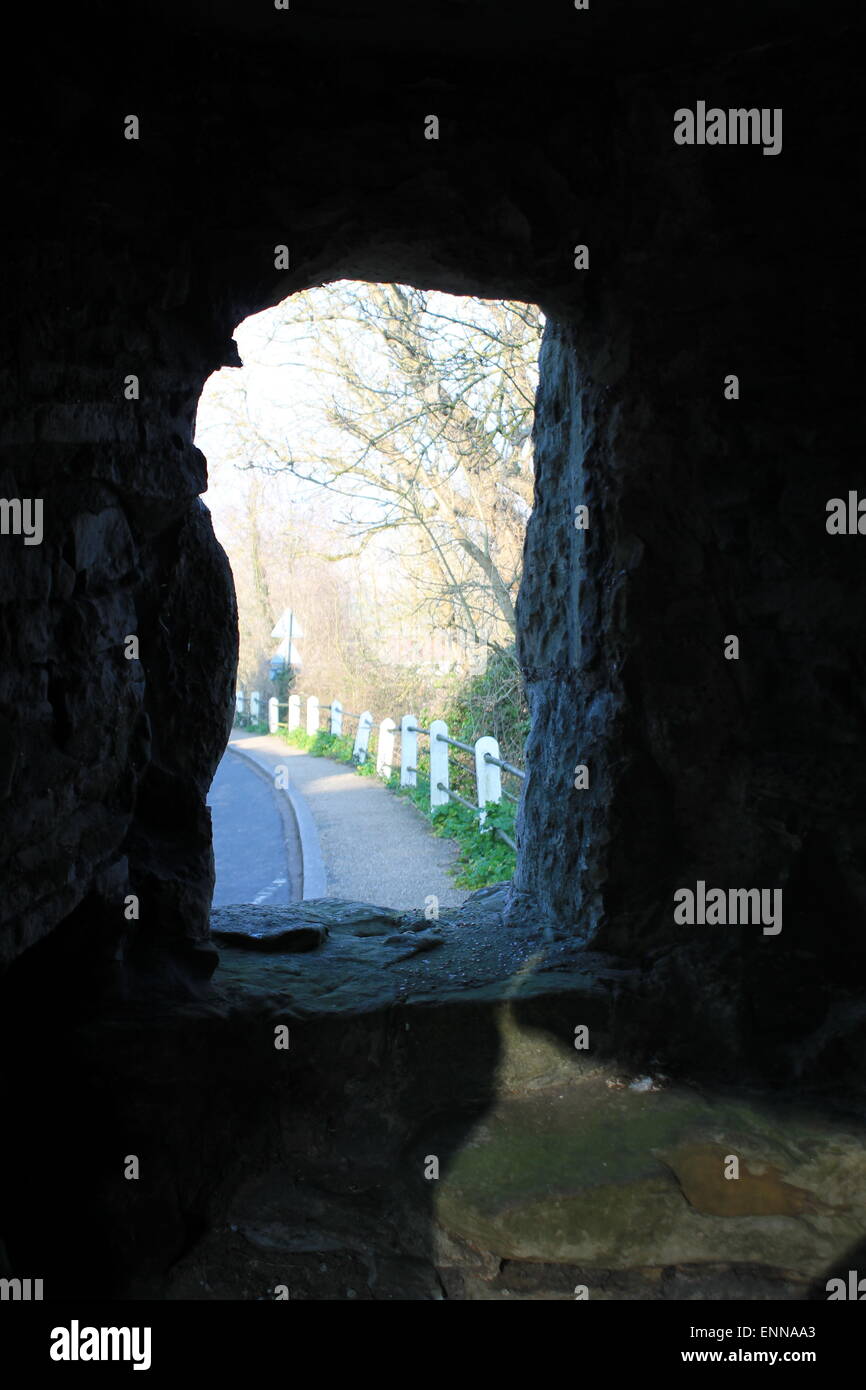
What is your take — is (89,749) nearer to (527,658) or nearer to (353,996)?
(353,996)

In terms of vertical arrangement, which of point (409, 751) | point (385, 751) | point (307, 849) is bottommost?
point (307, 849)

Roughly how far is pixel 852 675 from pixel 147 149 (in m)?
2.52

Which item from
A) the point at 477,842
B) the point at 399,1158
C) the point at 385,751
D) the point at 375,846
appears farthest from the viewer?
the point at 385,751

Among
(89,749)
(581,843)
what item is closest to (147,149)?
(89,749)

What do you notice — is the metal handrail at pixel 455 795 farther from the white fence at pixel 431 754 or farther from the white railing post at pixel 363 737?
the white railing post at pixel 363 737

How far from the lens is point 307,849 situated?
7.98 metres

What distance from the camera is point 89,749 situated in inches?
89.7

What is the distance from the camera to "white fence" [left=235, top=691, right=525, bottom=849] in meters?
7.43

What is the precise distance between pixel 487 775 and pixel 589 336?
15.8 ft

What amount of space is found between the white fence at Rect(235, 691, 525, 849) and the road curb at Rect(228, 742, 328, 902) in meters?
Answer: 1.09

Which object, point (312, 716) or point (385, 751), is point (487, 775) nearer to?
point (385, 751)

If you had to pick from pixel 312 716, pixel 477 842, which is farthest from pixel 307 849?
pixel 312 716

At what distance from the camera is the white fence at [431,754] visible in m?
7.43

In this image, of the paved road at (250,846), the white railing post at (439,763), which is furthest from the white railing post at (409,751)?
the paved road at (250,846)
